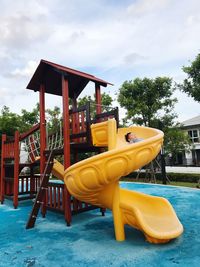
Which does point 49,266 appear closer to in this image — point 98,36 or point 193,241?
point 193,241

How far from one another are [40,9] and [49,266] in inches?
256

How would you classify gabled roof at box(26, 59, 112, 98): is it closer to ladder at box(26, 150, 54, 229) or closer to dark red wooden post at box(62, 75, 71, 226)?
dark red wooden post at box(62, 75, 71, 226)

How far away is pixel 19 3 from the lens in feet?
20.3

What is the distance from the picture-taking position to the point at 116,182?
153 inches

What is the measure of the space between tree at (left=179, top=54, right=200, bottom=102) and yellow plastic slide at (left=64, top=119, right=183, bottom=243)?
8.33 m

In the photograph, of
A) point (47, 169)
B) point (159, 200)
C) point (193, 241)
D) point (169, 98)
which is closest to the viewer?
point (193, 241)

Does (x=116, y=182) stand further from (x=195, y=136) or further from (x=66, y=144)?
(x=195, y=136)

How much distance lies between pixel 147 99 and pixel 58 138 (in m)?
8.88

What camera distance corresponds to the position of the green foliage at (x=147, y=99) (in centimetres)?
1298

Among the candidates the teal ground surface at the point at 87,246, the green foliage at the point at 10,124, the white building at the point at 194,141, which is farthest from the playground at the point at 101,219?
the white building at the point at 194,141

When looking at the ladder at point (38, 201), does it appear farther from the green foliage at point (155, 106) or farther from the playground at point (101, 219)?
the green foliage at point (155, 106)

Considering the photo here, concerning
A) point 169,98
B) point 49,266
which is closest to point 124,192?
point 49,266

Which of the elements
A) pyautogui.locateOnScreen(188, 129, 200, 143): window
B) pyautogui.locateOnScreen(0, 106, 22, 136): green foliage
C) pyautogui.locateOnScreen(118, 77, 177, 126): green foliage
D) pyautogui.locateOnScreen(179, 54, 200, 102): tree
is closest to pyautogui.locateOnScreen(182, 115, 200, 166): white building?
pyautogui.locateOnScreen(188, 129, 200, 143): window

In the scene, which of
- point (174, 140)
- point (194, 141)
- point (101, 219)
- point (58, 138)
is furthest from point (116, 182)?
point (194, 141)
